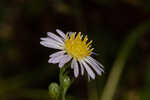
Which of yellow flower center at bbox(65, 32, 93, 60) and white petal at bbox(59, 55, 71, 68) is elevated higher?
yellow flower center at bbox(65, 32, 93, 60)

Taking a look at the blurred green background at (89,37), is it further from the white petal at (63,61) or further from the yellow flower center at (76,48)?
the white petal at (63,61)
